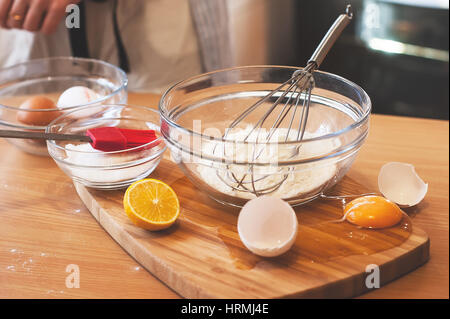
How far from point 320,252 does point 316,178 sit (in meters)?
0.12

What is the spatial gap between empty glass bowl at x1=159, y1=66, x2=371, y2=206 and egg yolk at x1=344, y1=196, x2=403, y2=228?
0.21ft

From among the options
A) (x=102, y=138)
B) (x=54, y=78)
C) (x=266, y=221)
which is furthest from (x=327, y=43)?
(x=54, y=78)

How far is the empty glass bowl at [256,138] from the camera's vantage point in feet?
2.51

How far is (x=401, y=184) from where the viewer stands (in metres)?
0.88

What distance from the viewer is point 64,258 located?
0.79 metres

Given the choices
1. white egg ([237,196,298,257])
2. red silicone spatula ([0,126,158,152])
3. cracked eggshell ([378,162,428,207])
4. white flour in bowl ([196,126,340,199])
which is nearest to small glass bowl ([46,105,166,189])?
red silicone spatula ([0,126,158,152])

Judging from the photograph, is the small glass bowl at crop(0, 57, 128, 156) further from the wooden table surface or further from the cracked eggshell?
the cracked eggshell

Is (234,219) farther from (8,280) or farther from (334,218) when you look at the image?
(8,280)

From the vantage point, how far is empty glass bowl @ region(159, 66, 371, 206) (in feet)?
2.51

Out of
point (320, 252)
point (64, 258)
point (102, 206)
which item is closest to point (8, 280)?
point (64, 258)

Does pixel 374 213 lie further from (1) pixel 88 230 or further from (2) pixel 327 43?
(1) pixel 88 230

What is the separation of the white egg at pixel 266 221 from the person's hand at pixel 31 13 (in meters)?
0.85

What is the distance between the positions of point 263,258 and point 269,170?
128 mm
